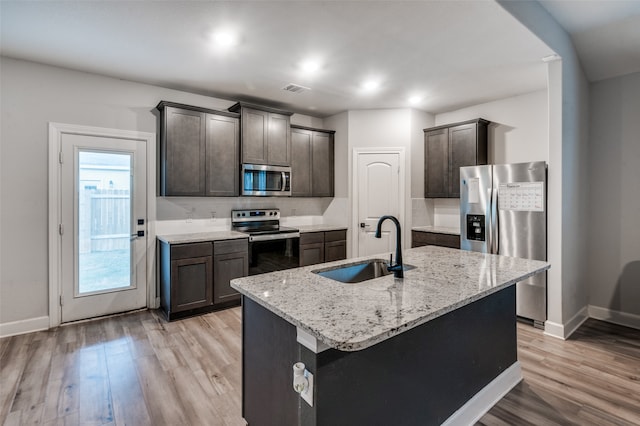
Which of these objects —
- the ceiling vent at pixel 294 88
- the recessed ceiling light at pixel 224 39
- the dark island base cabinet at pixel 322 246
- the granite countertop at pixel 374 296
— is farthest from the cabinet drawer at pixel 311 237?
the recessed ceiling light at pixel 224 39

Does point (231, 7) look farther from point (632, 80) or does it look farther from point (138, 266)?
point (632, 80)

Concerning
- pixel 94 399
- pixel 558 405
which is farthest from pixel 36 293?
pixel 558 405

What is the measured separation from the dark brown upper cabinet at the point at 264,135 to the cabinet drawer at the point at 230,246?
1.06 meters

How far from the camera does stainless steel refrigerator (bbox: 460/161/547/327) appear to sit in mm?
3148

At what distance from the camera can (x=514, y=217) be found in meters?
3.33

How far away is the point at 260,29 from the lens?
2.56 m

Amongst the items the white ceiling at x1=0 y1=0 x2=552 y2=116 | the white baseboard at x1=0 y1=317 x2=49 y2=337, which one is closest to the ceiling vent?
the white ceiling at x1=0 y1=0 x2=552 y2=116

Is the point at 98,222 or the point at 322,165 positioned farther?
the point at 322,165

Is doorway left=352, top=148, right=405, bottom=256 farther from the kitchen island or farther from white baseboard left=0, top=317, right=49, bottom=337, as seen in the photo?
white baseboard left=0, top=317, right=49, bottom=337

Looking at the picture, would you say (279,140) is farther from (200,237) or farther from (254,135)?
(200,237)

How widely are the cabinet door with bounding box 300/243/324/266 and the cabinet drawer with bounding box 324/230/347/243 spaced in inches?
5.2

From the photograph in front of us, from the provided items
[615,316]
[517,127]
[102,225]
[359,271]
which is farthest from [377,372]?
[517,127]

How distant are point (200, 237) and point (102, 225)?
1.07m

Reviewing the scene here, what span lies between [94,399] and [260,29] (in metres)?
2.97
